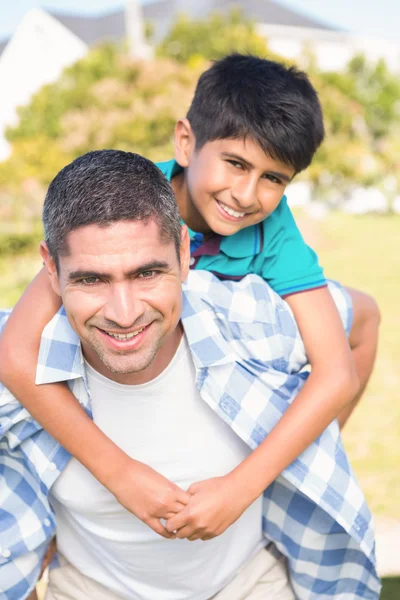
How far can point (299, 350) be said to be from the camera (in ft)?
8.07

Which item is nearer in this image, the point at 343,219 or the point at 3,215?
the point at 3,215

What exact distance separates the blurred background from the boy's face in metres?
0.85

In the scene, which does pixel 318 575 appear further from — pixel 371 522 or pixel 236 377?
pixel 236 377

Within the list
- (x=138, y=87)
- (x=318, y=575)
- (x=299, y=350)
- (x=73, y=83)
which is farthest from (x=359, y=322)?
(x=73, y=83)

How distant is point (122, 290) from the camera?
2.05 m

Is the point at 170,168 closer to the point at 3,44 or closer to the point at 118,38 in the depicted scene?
the point at 118,38

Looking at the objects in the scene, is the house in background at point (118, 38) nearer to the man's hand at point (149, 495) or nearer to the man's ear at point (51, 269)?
the man's ear at point (51, 269)

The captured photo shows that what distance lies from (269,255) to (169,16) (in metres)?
36.6

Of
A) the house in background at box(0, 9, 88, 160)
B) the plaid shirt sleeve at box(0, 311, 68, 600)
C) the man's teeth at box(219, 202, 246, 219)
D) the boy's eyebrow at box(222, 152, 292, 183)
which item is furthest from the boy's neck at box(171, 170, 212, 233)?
the house in background at box(0, 9, 88, 160)

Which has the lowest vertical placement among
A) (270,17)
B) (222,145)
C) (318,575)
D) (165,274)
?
(318,575)

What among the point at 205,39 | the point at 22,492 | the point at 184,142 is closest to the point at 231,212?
the point at 184,142

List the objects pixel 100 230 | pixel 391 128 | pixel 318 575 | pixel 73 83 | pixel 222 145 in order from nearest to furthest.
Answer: pixel 100 230 → pixel 318 575 → pixel 222 145 → pixel 73 83 → pixel 391 128

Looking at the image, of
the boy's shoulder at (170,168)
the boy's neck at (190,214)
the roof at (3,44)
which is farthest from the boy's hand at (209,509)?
the roof at (3,44)

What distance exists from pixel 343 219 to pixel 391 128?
977 cm
